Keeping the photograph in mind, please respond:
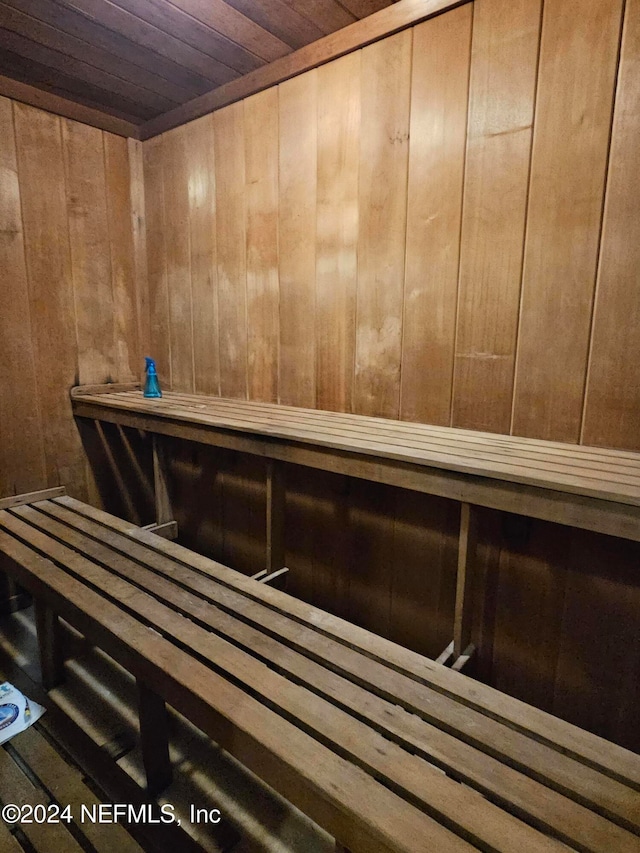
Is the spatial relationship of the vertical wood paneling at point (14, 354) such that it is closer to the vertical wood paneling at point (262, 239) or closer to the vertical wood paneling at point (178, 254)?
the vertical wood paneling at point (178, 254)

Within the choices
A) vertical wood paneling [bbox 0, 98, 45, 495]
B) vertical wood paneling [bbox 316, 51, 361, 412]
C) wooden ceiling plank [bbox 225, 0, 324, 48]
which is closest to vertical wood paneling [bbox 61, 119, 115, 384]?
vertical wood paneling [bbox 0, 98, 45, 495]

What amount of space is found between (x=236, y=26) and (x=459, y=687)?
2.15m

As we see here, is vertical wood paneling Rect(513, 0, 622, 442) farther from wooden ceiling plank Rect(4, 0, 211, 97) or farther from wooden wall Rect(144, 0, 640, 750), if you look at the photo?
wooden ceiling plank Rect(4, 0, 211, 97)

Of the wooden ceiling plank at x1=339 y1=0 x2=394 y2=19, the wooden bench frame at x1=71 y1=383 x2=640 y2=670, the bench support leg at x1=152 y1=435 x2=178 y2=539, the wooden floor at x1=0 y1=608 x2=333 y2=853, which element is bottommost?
the wooden floor at x1=0 y1=608 x2=333 y2=853

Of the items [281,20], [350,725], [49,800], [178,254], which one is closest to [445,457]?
[350,725]

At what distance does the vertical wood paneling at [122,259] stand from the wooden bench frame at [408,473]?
1.21 ft

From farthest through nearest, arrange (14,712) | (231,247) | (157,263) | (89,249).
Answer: (157,263)
(89,249)
(231,247)
(14,712)

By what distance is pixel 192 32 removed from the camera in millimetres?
1754

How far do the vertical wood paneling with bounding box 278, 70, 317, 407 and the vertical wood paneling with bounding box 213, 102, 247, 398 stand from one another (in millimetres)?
240

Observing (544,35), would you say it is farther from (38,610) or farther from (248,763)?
(38,610)

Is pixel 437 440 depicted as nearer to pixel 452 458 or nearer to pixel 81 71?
pixel 452 458

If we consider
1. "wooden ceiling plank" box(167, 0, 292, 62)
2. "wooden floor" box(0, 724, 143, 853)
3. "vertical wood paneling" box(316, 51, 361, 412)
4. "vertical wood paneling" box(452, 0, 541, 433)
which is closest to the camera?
"wooden floor" box(0, 724, 143, 853)

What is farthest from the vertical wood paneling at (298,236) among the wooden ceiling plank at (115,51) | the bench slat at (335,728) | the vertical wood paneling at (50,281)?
the vertical wood paneling at (50,281)

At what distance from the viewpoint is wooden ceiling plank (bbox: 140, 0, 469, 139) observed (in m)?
1.54
